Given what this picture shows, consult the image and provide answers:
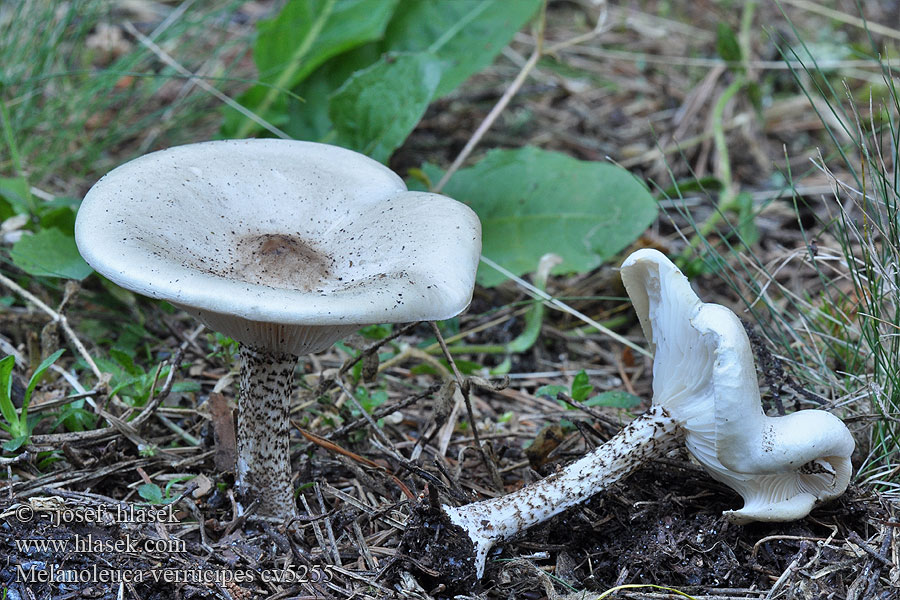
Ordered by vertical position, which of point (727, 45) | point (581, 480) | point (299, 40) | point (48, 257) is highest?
point (727, 45)

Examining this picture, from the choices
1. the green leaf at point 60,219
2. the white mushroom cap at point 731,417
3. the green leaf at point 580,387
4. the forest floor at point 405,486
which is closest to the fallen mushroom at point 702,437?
the white mushroom cap at point 731,417

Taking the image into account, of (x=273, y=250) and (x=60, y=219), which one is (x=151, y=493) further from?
(x=60, y=219)

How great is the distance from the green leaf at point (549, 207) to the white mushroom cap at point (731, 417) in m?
1.49

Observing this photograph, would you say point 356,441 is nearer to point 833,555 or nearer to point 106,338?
point 106,338

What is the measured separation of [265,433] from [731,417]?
1.54 m

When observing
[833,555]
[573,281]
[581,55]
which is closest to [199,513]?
[833,555]

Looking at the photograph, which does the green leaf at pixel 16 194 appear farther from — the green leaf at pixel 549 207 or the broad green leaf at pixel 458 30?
the broad green leaf at pixel 458 30

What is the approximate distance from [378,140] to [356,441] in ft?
5.97

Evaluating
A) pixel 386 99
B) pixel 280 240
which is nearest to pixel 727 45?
pixel 386 99

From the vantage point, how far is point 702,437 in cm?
263

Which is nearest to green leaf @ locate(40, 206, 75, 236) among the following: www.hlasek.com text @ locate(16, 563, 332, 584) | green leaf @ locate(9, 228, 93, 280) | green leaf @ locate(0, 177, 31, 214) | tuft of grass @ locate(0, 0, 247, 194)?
green leaf @ locate(9, 228, 93, 280)

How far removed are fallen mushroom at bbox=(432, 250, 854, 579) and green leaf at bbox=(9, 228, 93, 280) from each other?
2.05 meters

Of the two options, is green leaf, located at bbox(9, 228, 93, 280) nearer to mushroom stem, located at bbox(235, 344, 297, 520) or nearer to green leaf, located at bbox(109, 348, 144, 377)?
green leaf, located at bbox(109, 348, 144, 377)

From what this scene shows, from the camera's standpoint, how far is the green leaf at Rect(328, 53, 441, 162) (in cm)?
434
